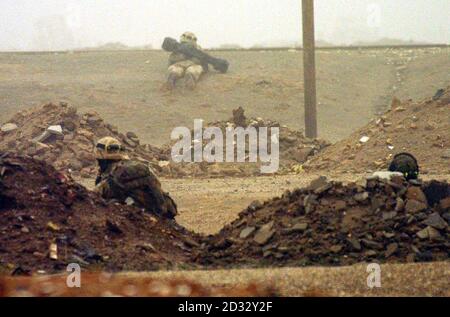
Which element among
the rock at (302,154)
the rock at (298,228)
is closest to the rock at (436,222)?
the rock at (298,228)

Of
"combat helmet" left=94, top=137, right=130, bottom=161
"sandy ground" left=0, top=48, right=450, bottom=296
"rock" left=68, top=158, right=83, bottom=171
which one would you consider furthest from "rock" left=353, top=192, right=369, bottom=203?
"rock" left=68, top=158, right=83, bottom=171

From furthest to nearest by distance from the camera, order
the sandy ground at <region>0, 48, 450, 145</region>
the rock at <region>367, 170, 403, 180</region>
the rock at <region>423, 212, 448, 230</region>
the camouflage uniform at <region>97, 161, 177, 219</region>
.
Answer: the sandy ground at <region>0, 48, 450, 145</region> < the camouflage uniform at <region>97, 161, 177, 219</region> < the rock at <region>367, 170, 403, 180</region> < the rock at <region>423, 212, 448, 230</region>

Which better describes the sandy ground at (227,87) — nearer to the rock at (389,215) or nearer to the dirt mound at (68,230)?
the dirt mound at (68,230)

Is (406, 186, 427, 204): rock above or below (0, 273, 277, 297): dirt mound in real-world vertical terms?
above

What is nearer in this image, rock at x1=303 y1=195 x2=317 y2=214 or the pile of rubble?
rock at x1=303 y1=195 x2=317 y2=214

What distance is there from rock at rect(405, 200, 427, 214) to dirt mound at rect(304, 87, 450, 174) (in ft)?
23.3

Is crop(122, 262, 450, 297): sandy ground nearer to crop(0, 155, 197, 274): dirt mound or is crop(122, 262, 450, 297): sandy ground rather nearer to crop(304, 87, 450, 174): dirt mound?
crop(0, 155, 197, 274): dirt mound

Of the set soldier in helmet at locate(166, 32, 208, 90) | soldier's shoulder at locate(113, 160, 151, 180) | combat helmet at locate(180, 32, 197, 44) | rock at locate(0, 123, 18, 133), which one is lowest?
rock at locate(0, 123, 18, 133)

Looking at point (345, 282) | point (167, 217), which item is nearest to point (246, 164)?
point (167, 217)

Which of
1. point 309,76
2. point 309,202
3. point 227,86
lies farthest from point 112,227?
point 227,86

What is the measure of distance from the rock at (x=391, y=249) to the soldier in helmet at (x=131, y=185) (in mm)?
3350

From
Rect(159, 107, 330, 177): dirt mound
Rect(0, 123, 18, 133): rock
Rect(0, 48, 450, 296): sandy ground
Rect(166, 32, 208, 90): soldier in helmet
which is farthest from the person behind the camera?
Rect(166, 32, 208, 90): soldier in helmet

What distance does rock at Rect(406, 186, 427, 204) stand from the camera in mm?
12133

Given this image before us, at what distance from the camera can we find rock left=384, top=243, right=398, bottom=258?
1102 cm
